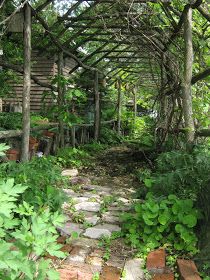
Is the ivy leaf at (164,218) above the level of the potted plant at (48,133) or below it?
below

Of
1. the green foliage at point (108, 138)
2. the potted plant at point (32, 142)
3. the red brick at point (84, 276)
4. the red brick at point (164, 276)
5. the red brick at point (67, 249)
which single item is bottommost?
the red brick at point (164, 276)

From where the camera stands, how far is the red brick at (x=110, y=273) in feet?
11.0

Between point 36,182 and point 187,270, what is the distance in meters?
1.90

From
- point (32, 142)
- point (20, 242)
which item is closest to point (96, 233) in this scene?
point (20, 242)

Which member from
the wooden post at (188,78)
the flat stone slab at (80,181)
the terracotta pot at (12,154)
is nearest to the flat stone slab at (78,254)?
the wooden post at (188,78)

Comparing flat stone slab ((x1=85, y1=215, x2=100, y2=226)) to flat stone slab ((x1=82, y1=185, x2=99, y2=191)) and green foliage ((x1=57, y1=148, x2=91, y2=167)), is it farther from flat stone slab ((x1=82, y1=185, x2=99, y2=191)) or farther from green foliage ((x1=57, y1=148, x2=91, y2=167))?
green foliage ((x1=57, y1=148, x2=91, y2=167))

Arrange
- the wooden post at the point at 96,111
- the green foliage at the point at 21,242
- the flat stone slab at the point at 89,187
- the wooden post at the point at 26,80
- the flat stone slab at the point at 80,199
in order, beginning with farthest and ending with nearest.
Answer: the wooden post at the point at 96,111
the flat stone slab at the point at 89,187
the wooden post at the point at 26,80
the flat stone slab at the point at 80,199
the green foliage at the point at 21,242

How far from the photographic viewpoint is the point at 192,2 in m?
5.63

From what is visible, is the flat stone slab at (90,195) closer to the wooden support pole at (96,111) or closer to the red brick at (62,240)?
the red brick at (62,240)

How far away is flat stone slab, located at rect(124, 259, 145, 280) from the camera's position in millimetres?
3439

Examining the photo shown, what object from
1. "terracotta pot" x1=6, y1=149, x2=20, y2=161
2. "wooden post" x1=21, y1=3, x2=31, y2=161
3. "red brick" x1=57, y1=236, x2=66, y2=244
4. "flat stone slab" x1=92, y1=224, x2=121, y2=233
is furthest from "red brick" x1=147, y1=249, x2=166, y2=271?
"terracotta pot" x1=6, y1=149, x2=20, y2=161

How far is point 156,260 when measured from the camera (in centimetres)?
370

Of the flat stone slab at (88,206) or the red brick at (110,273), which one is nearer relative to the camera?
the red brick at (110,273)

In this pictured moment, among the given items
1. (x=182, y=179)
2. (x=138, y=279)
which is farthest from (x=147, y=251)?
(x=182, y=179)
